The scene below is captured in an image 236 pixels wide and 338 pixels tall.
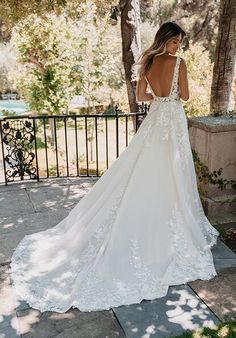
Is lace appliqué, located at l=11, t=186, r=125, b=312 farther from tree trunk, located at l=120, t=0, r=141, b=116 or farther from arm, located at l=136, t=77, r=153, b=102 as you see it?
tree trunk, located at l=120, t=0, r=141, b=116

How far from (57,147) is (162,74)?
10098mm

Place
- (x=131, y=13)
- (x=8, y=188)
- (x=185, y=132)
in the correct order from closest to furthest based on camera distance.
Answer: (x=185, y=132), (x=8, y=188), (x=131, y=13)

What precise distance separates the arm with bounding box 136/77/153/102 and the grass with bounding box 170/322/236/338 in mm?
2271

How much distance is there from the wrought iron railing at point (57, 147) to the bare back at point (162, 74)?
1956mm

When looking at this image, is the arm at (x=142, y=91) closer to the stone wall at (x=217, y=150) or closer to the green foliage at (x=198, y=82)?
the stone wall at (x=217, y=150)

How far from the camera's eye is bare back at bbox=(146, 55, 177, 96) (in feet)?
12.2

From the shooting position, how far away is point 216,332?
9.60ft

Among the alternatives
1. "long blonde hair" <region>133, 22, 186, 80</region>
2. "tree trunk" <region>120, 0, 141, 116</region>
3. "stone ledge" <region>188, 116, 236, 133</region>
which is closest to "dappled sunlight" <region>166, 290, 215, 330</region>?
"stone ledge" <region>188, 116, 236, 133</region>

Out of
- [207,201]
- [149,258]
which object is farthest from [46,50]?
[149,258]

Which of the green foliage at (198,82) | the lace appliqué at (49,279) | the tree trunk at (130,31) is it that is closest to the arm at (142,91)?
the lace appliqué at (49,279)

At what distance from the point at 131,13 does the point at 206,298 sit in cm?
573

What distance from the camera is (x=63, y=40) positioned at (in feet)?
47.5

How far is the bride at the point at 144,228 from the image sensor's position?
348cm

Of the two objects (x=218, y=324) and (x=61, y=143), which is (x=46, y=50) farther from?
(x=218, y=324)
